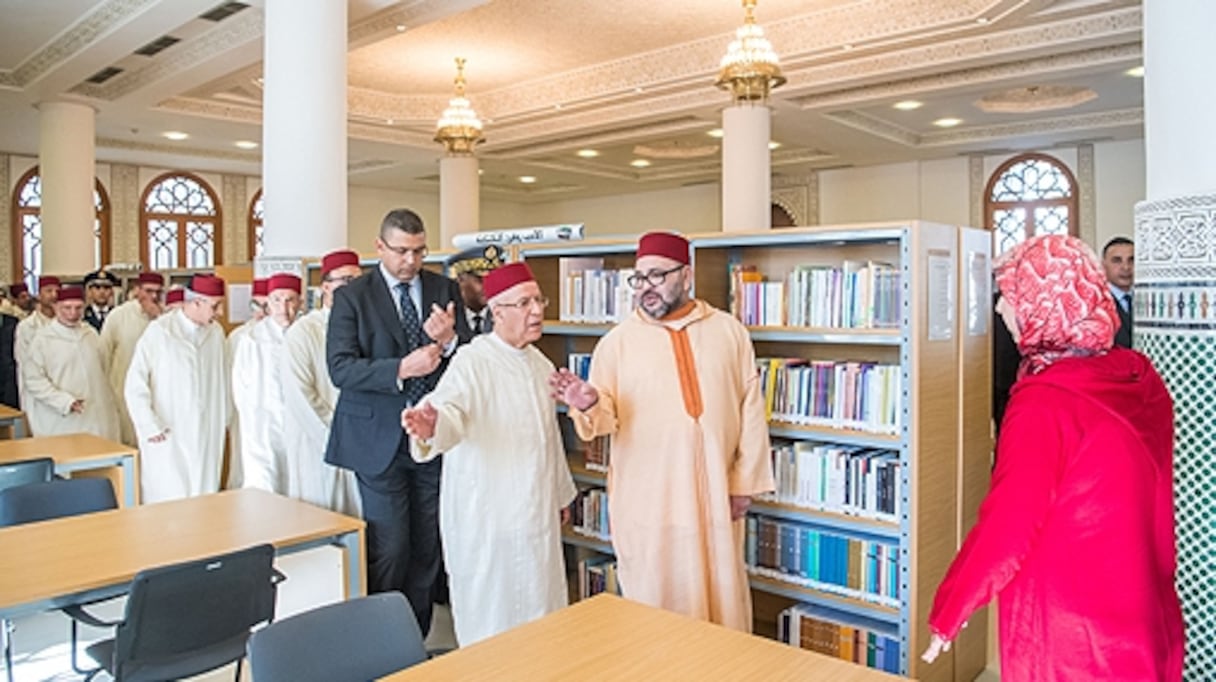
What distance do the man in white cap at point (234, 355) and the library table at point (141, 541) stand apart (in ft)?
6.30

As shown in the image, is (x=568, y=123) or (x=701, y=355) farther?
(x=568, y=123)

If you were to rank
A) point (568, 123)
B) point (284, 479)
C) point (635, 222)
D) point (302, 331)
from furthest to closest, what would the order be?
point (635, 222) → point (568, 123) → point (284, 479) → point (302, 331)

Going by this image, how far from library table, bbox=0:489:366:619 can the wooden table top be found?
1.49 m

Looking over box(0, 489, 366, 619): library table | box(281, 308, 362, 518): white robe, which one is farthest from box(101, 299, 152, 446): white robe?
box(0, 489, 366, 619): library table

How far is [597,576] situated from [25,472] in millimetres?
2699

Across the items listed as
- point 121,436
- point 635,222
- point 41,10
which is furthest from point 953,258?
point 635,222

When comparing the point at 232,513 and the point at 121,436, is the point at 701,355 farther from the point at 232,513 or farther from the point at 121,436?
the point at 121,436

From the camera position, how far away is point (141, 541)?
3.00 m

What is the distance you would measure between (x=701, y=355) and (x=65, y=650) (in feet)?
10.9

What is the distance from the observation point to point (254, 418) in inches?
184

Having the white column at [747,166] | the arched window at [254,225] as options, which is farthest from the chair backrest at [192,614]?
the arched window at [254,225]

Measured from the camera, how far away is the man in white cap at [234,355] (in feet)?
17.7

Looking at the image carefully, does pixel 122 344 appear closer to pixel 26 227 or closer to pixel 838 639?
pixel 838 639

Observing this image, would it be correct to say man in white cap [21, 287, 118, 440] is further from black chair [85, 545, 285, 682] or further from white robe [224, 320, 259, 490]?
black chair [85, 545, 285, 682]
